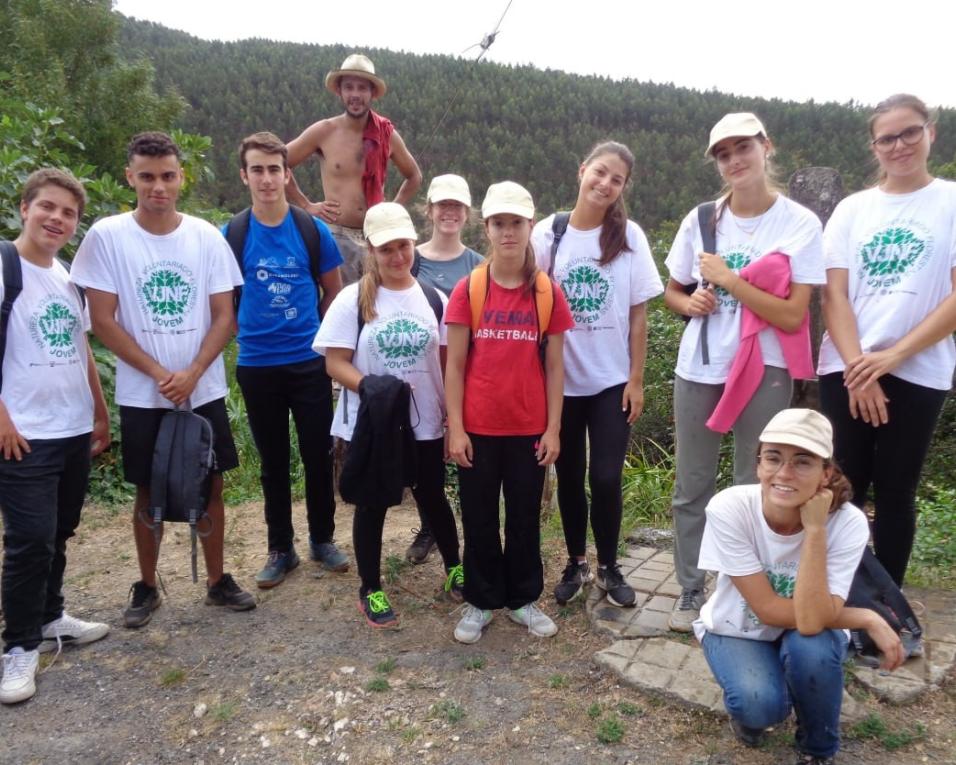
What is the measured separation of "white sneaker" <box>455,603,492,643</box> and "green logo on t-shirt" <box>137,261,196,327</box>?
1.68 metres

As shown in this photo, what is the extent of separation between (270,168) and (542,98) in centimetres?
4206

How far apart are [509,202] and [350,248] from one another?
1.99 meters

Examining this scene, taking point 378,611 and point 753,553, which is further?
point 378,611

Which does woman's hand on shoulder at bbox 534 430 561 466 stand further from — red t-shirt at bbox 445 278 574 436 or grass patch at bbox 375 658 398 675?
grass patch at bbox 375 658 398 675

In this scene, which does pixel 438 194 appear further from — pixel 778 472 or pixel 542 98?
pixel 542 98

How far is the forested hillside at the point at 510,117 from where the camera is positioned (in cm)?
3281

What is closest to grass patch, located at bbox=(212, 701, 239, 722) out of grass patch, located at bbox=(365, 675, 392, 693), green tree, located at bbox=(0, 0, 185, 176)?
grass patch, located at bbox=(365, 675, 392, 693)

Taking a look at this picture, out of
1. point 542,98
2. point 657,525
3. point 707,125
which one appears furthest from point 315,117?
point 657,525

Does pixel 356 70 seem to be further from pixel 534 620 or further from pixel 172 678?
pixel 172 678

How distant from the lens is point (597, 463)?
10.5ft

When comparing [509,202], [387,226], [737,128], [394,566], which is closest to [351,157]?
[387,226]

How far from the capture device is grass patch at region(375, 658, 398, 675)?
3086 mm

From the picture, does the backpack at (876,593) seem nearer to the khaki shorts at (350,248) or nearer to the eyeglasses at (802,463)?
the eyeglasses at (802,463)

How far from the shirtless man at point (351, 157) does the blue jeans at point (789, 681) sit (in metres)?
3.00
